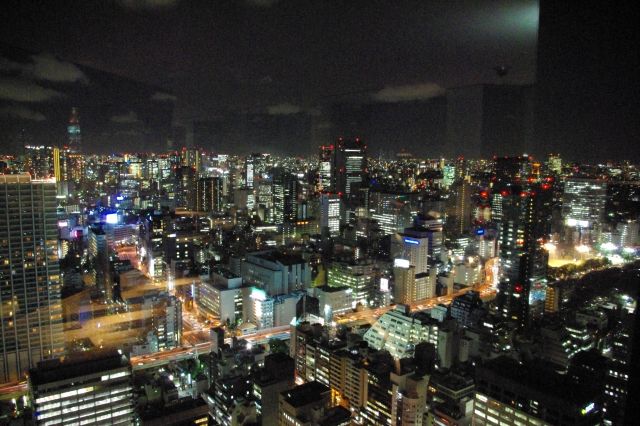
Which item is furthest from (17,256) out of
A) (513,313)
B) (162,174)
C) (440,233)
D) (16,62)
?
(440,233)

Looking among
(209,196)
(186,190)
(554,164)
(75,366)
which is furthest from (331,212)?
(75,366)

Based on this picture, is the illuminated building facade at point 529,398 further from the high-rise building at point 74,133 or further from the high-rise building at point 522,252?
the high-rise building at point 74,133

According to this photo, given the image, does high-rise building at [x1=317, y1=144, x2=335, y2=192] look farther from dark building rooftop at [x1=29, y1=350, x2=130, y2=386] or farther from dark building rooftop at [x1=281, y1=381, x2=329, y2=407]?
dark building rooftop at [x1=29, y1=350, x2=130, y2=386]

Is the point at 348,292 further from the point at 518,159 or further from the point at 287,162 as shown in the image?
the point at 518,159

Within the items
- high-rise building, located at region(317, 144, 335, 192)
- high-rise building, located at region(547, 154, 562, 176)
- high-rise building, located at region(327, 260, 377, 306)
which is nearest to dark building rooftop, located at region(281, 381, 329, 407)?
high-rise building, located at region(547, 154, 562, 176)

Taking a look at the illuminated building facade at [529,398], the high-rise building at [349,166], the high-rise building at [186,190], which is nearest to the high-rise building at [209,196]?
the high-rise building at [186,190]
